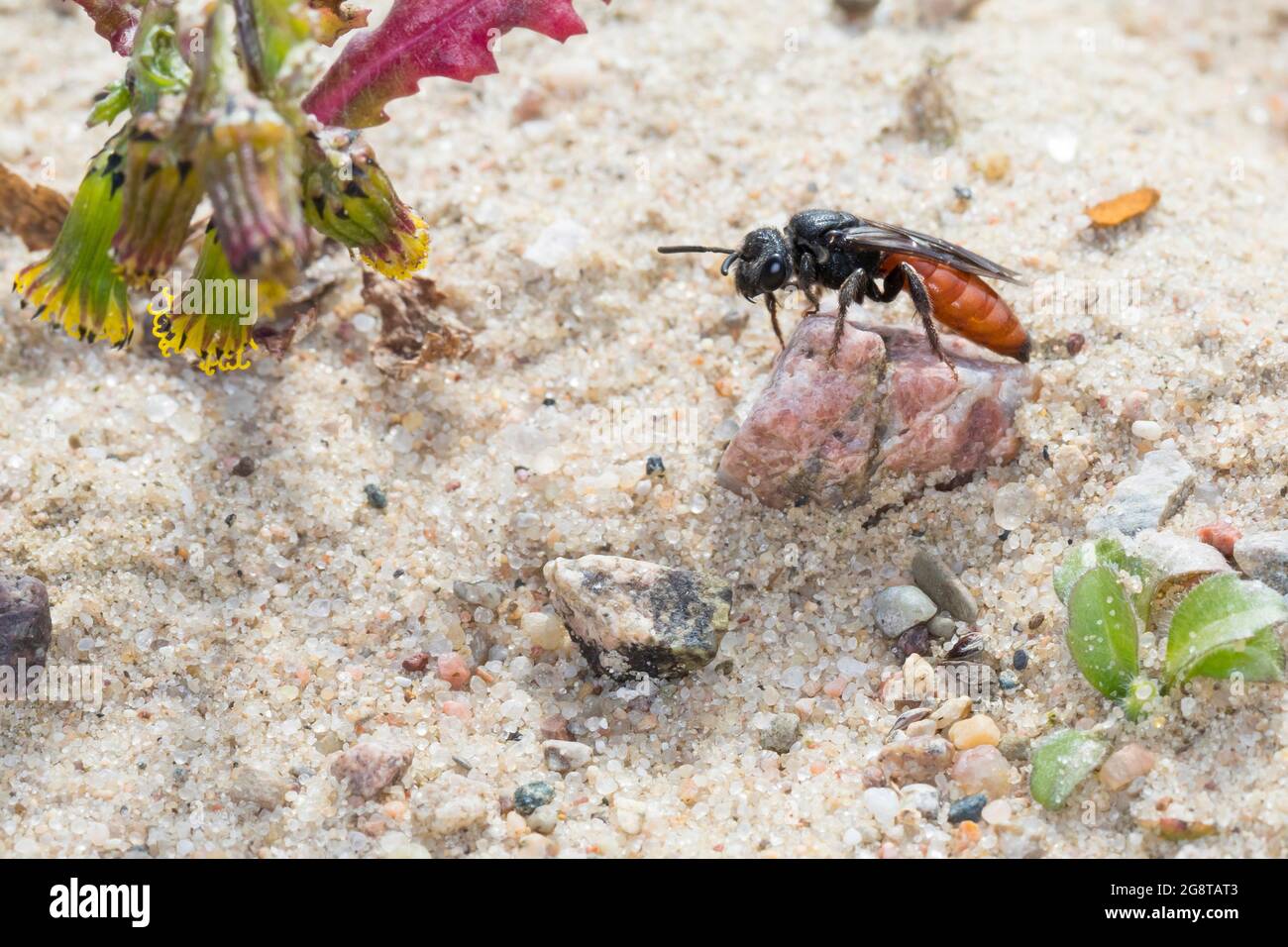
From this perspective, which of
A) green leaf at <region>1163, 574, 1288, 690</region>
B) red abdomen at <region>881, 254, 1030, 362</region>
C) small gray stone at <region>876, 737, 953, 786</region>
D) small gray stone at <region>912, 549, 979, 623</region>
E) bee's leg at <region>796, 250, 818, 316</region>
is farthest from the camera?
bee's leg at <region>796, 250, 818, 316</region>

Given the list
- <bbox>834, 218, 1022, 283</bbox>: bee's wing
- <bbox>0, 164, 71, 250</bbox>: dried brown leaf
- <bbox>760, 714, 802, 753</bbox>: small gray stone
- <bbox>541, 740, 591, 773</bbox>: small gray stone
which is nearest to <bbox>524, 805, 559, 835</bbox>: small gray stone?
<bbox>541, 740, 591, 773</bbox>: small gray stone

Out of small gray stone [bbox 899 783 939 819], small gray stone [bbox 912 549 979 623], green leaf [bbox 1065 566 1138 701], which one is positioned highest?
green leaf [bbox 1065 566 1138 701]

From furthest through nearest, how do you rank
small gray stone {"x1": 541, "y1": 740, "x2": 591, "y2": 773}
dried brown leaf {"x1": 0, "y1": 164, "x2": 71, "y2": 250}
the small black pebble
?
1. dried brown leaf {"x1": 0, "y1": 164, "x2": 71, "y2": 250}
2. small gray stone {"x1": 541, "y1": 740, "x2": 591, "y2": 773}
3. the small black pebble

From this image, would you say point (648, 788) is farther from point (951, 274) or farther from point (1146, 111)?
point (1146, 111)

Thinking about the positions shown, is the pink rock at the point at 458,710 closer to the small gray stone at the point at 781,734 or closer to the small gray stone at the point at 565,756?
the small gray stone at the point at 565,756

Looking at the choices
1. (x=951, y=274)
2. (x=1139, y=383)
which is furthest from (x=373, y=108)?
(x=1139, y=383)

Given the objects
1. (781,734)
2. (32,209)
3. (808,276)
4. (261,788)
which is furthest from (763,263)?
(32,209)

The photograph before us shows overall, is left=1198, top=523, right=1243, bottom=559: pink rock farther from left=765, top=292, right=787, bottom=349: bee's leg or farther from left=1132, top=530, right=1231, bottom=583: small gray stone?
left=765, top=292, right=787, bottom=349: bee's leg
